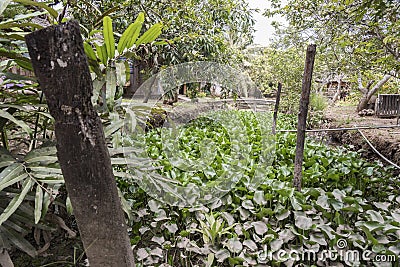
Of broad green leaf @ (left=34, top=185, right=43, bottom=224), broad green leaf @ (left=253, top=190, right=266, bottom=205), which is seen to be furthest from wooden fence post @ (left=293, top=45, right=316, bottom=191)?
broad green leaf @ (left=34, top=185, right=43, bottom=224)

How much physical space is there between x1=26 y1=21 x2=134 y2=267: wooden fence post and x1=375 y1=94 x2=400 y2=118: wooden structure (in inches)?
232

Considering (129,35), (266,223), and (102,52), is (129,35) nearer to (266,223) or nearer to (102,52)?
(102,52)

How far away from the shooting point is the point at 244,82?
2.45 m

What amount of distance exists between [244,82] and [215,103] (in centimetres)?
120

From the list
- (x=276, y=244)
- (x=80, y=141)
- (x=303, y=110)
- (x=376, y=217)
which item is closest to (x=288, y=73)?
(x=303, y=110)

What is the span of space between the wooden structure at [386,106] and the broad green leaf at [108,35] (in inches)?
217

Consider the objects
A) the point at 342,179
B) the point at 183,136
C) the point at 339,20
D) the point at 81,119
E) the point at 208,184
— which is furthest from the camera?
the point at 339,20

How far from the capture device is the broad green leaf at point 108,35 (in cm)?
94

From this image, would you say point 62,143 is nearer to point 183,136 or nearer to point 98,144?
point 98,144

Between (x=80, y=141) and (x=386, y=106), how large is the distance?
Answer: 602cm

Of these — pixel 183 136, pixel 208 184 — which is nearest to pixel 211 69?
pixel 183 136

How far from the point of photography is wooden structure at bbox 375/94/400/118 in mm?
5148

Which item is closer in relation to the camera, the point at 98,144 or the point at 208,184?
the point at 98,144

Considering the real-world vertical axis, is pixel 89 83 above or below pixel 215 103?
above
